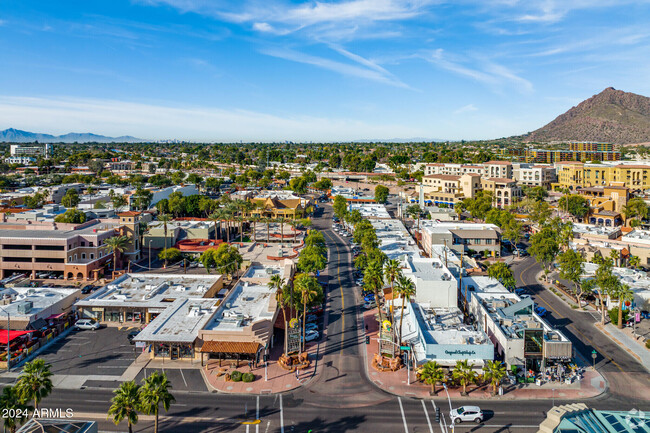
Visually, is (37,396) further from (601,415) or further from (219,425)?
(601,415)

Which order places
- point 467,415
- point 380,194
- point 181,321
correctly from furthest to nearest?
point 380,194, point 181,321, point 467,415

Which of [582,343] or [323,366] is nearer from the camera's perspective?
[323,366]

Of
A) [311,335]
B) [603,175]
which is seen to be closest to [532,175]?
[603,175]

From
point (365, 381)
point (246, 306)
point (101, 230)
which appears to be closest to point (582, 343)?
point (365, 381)

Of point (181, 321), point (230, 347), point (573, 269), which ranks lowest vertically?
point (230, 347)

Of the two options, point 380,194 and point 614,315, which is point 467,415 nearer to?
point 614,315

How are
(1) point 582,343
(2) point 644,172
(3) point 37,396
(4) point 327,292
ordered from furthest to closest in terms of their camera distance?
(2) point 644,172 < (4) point 327,292 < (1) point 582,343 < (3) point 37,396

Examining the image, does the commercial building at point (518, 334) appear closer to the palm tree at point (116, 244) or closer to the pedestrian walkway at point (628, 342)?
the pedestrian walkway at point (628, 342)
